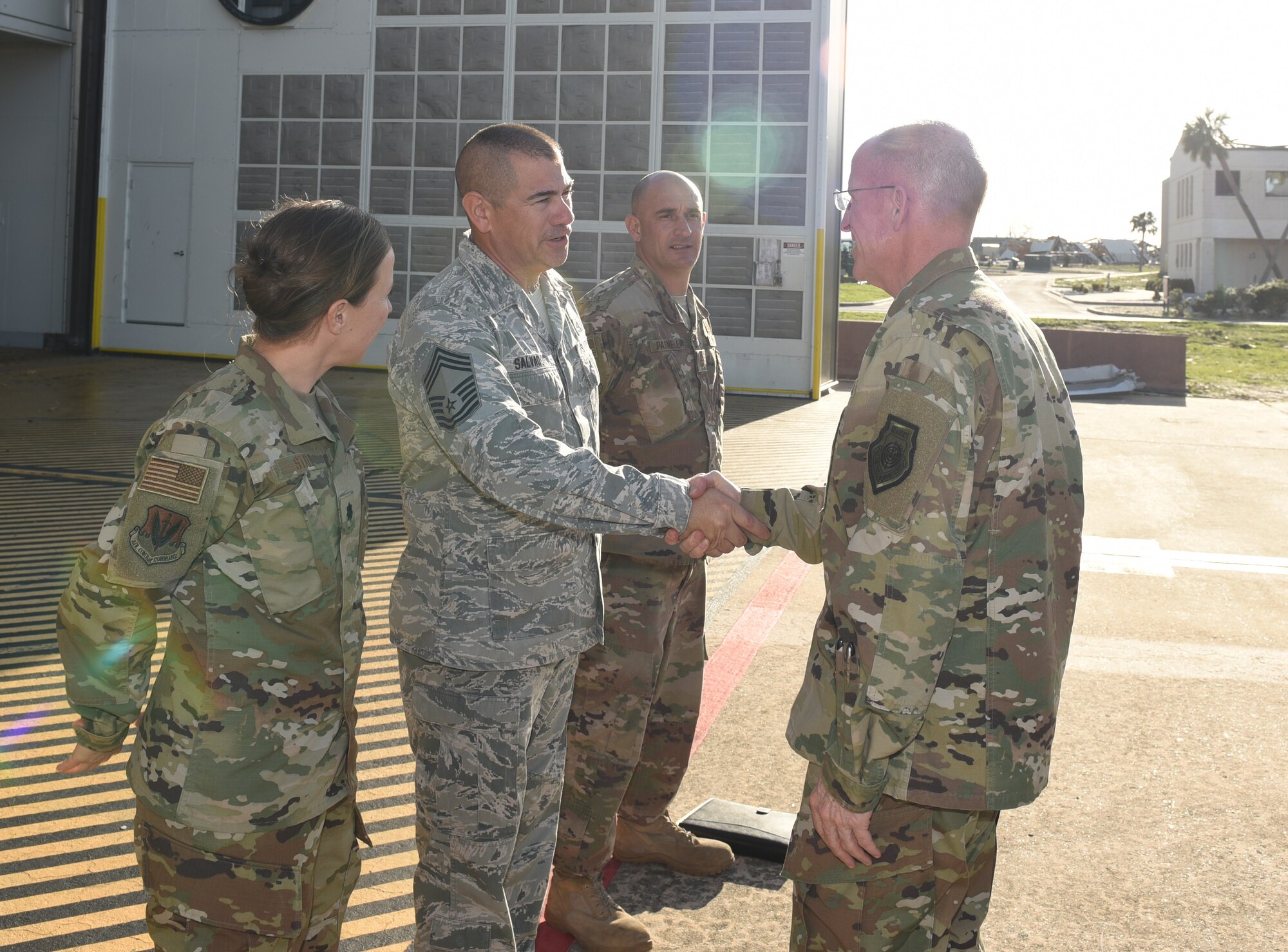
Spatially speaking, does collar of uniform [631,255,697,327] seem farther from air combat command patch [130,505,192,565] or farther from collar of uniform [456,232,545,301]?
air combat command patch [130,505,192,565]

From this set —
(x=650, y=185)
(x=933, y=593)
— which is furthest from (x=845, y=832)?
(x=650, y=185)

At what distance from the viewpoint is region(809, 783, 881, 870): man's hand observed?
86.7 inches

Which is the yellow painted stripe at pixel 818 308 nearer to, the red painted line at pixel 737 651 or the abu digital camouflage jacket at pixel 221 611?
the red painted line at pixel 737 651

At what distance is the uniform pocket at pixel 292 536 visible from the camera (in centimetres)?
213

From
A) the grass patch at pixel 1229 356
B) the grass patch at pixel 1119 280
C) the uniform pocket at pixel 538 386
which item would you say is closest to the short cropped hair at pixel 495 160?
the uniform pocket at pixel 538 386

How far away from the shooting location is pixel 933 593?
2.09 metres

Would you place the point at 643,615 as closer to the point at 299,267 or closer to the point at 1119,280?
the point at 299,267

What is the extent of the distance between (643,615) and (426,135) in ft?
55.8

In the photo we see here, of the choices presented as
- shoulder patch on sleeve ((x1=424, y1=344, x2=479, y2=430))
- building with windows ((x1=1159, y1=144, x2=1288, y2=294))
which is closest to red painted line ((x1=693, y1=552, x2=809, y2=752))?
shoulder patch on sleeve ((x1=424, y1=344, x2=479, y2=430))

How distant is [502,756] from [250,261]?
1.15 metres

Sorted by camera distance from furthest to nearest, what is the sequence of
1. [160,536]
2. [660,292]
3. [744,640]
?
1. [744,640]
2. [660,292]
3. [160,536]

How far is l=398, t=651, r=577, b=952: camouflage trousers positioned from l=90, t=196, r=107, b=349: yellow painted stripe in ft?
66.6

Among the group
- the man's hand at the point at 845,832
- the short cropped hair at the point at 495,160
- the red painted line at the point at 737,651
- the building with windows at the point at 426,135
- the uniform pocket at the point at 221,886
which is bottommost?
the red painted line at the point at 737,651

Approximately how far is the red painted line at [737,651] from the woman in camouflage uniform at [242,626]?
105 cm
